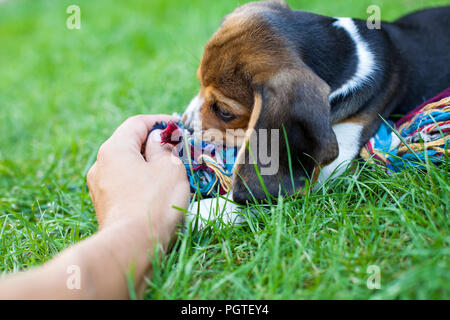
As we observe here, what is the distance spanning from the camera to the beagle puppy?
8.37 feet

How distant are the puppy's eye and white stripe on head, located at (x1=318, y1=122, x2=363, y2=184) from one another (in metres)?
0.72

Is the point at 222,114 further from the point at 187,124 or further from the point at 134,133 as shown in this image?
the point at 134,133

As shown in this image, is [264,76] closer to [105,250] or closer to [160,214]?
[160,214]

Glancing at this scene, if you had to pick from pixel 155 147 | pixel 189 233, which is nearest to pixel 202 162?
pixel 155 147

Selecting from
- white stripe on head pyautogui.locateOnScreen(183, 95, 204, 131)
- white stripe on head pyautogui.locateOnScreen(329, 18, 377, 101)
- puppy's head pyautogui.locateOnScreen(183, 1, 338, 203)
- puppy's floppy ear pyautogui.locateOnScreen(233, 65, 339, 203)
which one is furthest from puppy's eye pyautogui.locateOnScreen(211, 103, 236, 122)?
white stripe on head pyautogui.locateOnScreen(329, 18, 377, 101)

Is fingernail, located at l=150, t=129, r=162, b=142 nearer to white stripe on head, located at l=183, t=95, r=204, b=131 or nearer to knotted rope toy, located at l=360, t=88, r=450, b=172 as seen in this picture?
white stripe on head, located at l=183, t=95, r=204, b=131

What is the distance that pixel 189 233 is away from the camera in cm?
246

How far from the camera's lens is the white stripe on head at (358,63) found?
2973 mm

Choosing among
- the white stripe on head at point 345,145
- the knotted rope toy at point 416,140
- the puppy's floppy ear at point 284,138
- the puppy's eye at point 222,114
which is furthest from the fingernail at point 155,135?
the knotted rope toy at point 416,140

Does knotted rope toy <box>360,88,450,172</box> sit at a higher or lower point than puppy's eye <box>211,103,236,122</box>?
lower

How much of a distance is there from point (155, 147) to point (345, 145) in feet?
4.26

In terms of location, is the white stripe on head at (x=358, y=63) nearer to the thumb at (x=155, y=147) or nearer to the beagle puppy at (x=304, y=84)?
the beagle puppy at (x=304, y=84)

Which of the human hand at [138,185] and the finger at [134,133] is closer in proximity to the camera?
the human hand at [138,185]
